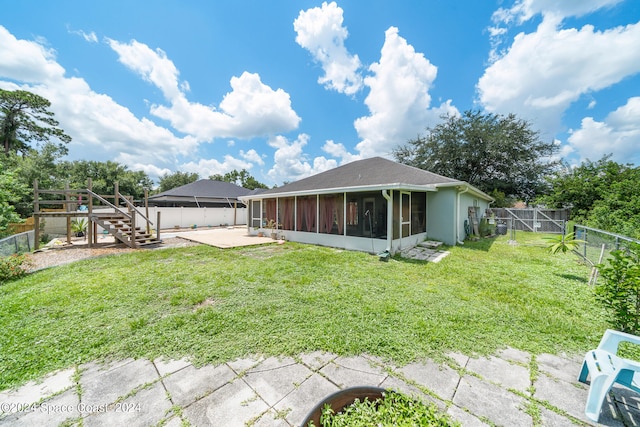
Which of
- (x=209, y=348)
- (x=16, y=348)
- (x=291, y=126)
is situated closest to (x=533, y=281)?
(x=209, y=348)

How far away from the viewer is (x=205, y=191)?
65.7ft

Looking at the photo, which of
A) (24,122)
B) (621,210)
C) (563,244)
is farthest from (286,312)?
(24,122)

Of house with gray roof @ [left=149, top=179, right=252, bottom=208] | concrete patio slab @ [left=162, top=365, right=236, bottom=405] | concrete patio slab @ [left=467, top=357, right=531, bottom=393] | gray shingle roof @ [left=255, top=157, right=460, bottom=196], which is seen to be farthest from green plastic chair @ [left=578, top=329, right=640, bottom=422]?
house with gray roof @ [left=149, top=179, right=252, bottom=208]

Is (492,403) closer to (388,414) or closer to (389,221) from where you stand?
(388,414)

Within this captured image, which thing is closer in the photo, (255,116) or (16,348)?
(16,348)

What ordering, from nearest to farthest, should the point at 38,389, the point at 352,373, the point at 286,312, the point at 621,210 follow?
1. the point at 38,389
2. the point at 352,373
3. the point at 286,312
4. the point at 621,210

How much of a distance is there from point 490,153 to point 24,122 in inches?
1607

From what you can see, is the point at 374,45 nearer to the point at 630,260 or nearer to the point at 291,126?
Result: the point at 291,126

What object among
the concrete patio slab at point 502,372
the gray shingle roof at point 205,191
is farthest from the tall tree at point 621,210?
the gray shingle roof at point 205,191

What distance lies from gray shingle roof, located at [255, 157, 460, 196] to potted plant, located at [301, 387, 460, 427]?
21.3ft

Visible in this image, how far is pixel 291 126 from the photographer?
16.7 m

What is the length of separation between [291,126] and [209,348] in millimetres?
16343

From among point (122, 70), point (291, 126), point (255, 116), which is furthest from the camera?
point (291, 126)

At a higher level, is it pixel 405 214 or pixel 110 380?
pixel 405 214
